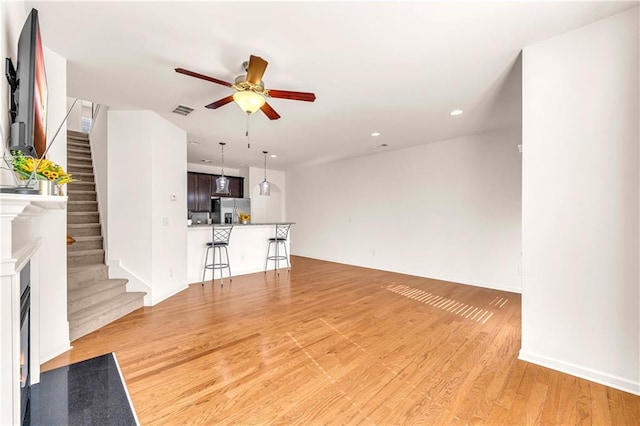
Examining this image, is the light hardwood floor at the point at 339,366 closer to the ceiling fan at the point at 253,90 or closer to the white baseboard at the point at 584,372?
the white baseboard at the point at 584,372

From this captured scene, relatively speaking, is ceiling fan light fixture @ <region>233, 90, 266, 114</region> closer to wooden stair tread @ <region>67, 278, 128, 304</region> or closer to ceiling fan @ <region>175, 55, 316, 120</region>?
ceiling fan @ <region>175, 55, 316, 120</region>

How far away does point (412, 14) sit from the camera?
Answer: 1.87 m

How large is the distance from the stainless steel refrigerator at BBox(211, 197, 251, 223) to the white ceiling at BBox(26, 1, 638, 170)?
3926 millimetres

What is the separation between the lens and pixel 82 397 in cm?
189

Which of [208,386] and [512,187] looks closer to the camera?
[208,386]

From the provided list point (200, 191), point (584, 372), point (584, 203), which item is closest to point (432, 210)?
point (584, 203)

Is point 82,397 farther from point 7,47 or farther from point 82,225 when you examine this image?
point 82,225

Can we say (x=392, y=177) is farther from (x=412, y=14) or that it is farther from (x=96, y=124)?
(x=96, y=124)

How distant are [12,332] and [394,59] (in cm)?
304

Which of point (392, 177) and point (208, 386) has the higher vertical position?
point (392, 177)

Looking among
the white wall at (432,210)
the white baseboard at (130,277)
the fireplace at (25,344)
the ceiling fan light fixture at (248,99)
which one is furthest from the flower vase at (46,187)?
the white wall at (432,210)

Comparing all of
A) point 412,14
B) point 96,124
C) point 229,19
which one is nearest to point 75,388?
point 229,19

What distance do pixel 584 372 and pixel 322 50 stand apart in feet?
10.8

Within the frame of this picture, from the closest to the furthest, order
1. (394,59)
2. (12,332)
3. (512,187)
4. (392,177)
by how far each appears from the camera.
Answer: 1. (12,332)
2. (394,59)
3. (512,187)
4. (392,177)
